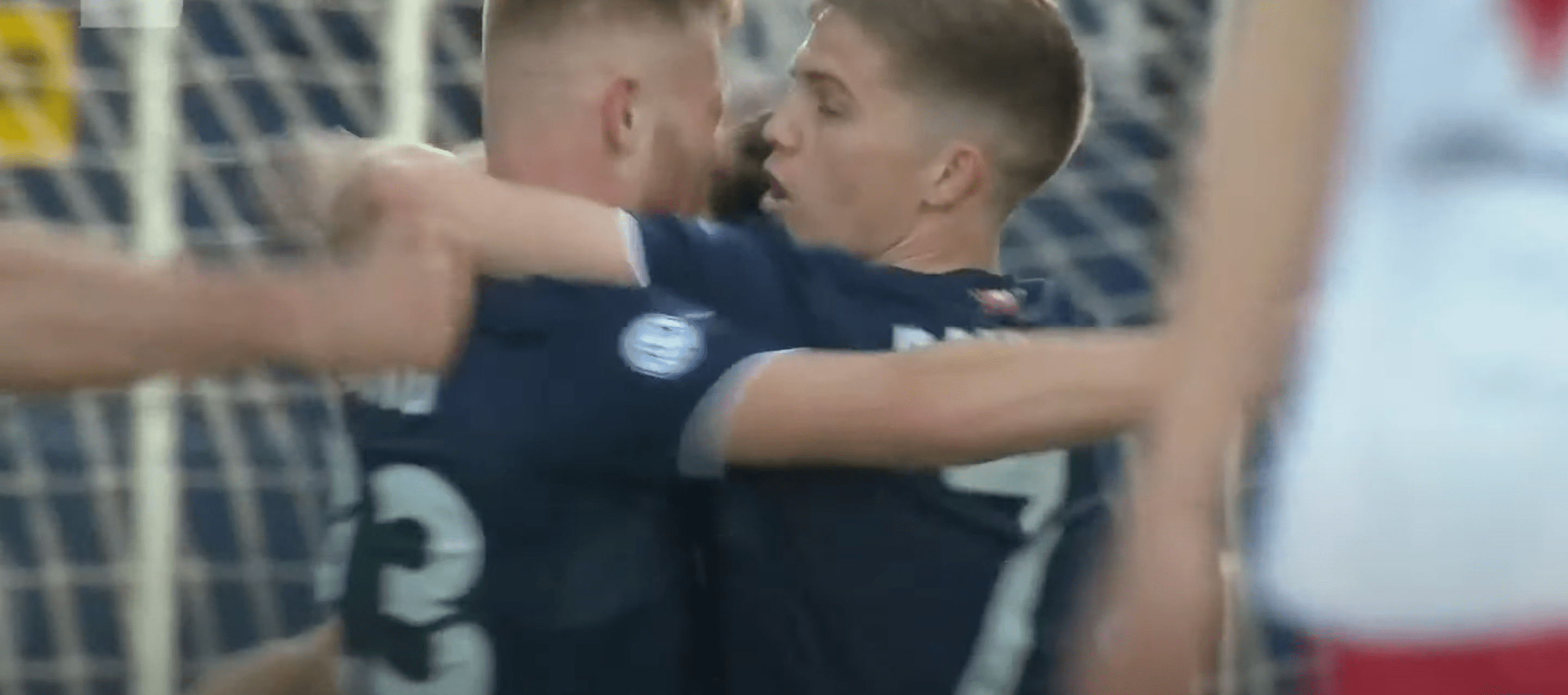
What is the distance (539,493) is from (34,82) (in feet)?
3.52

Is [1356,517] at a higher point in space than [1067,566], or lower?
higher

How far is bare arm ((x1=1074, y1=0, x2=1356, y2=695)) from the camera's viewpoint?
21.9 inches

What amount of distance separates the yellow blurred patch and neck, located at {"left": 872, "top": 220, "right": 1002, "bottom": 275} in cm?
101

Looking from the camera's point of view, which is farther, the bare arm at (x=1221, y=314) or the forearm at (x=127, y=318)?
the forearm at (x=127, y=318)

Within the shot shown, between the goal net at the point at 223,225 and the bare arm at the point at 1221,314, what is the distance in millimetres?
1311

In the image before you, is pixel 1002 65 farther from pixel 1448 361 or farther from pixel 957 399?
pixel 1448 361

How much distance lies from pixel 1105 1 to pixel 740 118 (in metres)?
0.90

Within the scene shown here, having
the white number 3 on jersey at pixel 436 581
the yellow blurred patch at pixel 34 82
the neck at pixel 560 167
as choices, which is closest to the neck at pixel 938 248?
the neck at pixel 560 167

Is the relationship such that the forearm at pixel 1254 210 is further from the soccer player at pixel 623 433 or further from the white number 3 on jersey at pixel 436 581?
the white number 3 on jersey at pixel 436 581

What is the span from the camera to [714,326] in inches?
37.4

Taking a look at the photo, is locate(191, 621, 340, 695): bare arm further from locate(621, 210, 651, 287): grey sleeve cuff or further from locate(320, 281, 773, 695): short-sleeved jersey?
locate(621, 210, 651, 287): grey sleeve cuff

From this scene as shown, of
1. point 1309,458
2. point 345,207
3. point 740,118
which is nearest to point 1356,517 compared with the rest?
point 1309,458

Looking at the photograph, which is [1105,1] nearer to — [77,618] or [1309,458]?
[77,618]

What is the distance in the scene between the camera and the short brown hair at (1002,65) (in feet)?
3.73
